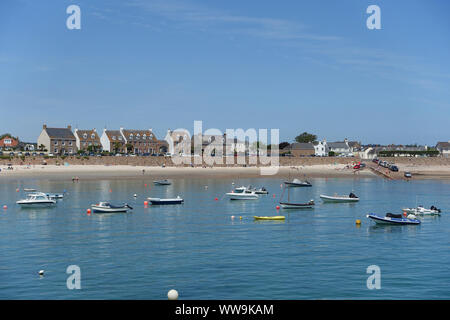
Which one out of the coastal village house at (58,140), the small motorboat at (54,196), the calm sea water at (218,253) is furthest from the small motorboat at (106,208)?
the coastal village house at (58,140)

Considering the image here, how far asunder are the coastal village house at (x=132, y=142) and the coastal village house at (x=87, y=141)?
159 inches

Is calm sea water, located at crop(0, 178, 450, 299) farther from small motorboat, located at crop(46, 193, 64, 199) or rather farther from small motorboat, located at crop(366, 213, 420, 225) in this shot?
small motorboat, located at crop(46, 193, 64, 199)

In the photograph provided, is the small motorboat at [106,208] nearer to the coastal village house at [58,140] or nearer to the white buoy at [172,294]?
the white buoy at [172,294]

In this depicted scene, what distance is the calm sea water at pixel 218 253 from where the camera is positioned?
1148 inches

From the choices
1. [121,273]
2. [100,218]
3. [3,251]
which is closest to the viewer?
[121,273]

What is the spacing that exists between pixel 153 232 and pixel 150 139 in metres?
150

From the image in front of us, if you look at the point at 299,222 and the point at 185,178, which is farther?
the point at 185,178

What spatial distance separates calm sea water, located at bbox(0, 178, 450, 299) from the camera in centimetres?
2916

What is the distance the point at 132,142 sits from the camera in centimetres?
18925

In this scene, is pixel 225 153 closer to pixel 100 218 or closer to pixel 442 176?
pixel 442 176

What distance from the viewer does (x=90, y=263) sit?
114 ft

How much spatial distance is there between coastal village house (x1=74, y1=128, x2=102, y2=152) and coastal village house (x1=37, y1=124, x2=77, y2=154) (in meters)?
1.95

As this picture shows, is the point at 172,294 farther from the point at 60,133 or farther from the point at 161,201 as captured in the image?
the point at 60,133
